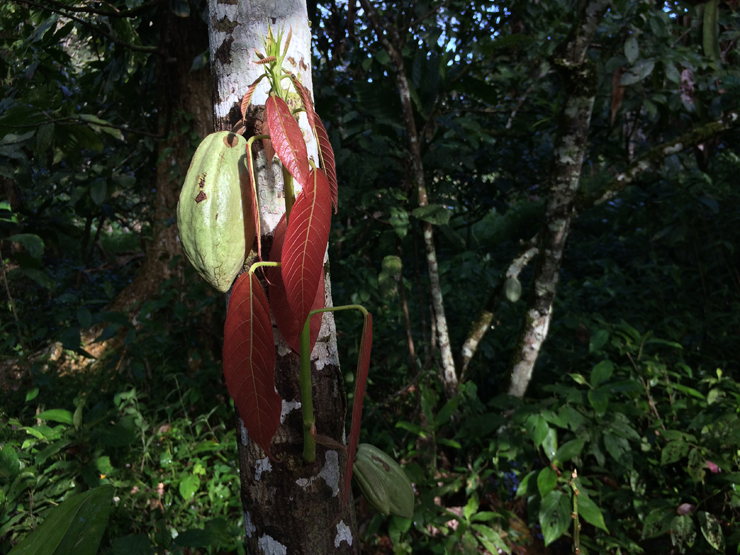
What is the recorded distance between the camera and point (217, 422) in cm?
190

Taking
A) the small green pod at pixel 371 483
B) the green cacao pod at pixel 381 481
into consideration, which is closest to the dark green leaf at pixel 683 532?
the green cacao pod at pixel 381 481

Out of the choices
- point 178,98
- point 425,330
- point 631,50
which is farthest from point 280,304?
point 178,98

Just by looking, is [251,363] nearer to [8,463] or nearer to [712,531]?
[8,463]

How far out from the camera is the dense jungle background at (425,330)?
4.73ft

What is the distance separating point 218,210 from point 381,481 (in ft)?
1.59

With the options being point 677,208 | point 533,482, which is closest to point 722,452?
point 533,482

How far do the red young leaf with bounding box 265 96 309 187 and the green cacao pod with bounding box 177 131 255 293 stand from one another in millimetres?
61

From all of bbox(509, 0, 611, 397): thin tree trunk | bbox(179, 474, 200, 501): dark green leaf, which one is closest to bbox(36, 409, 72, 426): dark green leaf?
bbox(179, 474, 200, 501): dark green leaf

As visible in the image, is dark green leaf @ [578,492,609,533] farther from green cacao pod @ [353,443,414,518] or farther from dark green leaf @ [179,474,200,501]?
dark green leaf @ [179,474,200,501]

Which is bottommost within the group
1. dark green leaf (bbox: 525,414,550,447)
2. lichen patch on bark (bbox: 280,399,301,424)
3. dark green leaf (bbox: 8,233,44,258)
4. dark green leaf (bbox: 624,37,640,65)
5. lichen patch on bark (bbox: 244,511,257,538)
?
dark green leaf (bbox: 525,414,550,447)

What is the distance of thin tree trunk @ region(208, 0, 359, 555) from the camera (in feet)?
1.93

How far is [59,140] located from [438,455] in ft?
5.82

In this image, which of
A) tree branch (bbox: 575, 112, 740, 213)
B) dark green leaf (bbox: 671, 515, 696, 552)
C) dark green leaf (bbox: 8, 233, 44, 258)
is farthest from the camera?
tree branch (bbox: 575, 112, 740, 213)

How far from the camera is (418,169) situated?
5.38ft
